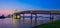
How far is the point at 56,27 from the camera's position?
49.5 ft

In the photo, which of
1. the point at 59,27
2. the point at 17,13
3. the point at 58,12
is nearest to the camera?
the point at 59,27

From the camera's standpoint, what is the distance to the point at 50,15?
10619cm

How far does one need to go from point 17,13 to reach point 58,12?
1263 inches

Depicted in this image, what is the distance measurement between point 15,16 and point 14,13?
9.62 feet

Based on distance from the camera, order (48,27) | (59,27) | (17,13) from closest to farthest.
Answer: (59,27) → (48,27) → (17,13)

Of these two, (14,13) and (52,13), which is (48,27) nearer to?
(52,13)

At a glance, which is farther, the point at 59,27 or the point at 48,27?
the point at 48,27

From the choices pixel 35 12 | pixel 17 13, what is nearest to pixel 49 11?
pixel 35 12

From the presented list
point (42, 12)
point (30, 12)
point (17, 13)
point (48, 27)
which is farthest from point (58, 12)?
point (48, 27)

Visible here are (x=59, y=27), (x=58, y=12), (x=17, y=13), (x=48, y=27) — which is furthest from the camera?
(x=17, y=13)

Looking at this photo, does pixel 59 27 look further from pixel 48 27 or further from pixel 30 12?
pixel 30 12

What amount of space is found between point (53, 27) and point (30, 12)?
288 ft

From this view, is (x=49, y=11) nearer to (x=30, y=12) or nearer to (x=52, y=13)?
(x=52, y=13)

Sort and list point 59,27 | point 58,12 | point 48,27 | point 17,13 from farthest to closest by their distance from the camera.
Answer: point 17,13 < point 58,12 < point 48,27 < point 59,27
